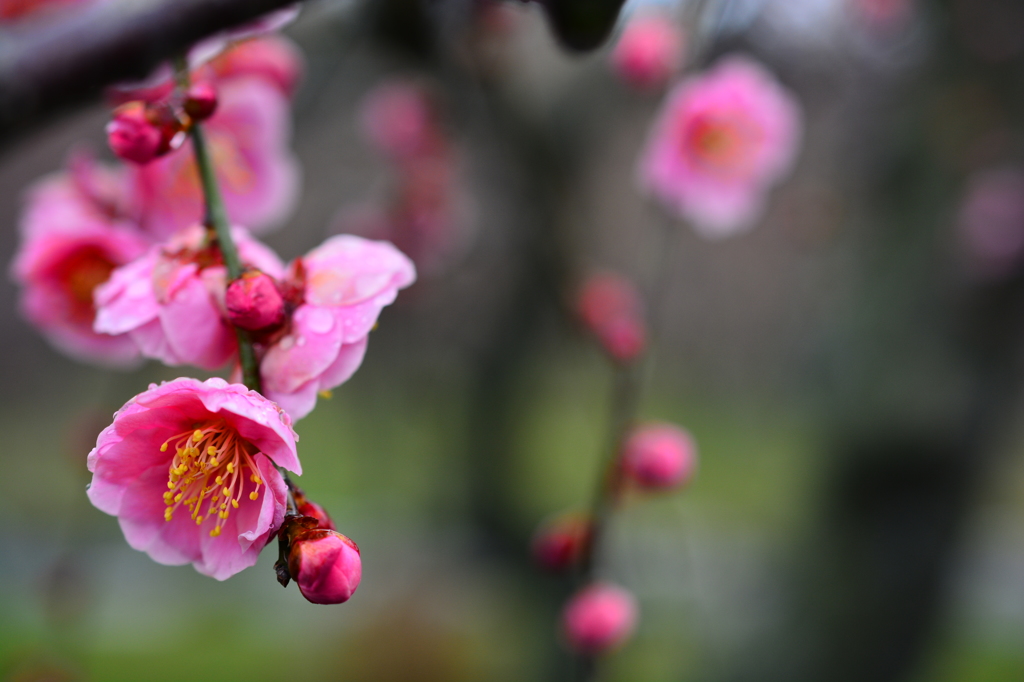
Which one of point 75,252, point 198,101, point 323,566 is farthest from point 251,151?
point 323,566

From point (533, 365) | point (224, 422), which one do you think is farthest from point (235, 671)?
point (224, 422)

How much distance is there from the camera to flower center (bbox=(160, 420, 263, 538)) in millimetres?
475

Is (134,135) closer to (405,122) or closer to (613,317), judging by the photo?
(613,317)

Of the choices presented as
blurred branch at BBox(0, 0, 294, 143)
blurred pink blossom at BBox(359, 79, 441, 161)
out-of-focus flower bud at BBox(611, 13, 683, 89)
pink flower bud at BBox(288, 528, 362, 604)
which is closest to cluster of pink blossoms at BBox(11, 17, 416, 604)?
pink flower bud at BBox(288, 528, 362, 604)

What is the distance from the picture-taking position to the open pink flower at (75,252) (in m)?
0.67

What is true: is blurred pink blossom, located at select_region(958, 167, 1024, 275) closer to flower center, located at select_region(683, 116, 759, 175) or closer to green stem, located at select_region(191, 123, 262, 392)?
flower center, located at select_region(683, 116, 759, 175)

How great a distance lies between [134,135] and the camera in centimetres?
49

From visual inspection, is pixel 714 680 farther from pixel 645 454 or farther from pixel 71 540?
pixel 71 540

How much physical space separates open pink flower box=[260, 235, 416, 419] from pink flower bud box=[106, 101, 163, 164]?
120 mm

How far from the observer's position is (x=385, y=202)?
186 cm

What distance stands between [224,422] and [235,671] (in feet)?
12.6

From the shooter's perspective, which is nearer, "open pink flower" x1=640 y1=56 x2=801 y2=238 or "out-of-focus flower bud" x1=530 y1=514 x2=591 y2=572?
"out-of-focus flower bud" x1=530 y1=514 x2=591 y2=572

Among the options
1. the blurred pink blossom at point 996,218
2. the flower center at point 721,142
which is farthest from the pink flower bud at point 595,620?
the blurred pink blossom at point 996,218

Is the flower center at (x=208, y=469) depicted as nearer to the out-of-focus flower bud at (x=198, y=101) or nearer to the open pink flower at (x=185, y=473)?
the open pink flower at (x=185, y=473)
